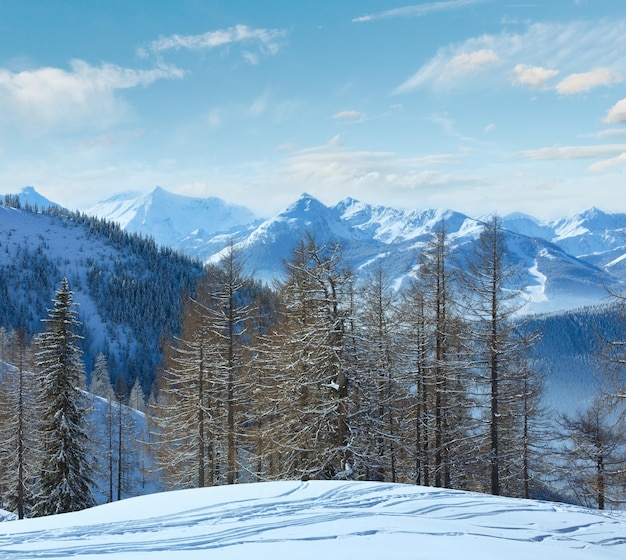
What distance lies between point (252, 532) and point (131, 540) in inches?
76.4

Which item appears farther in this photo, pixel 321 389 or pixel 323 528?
pixel 321 389

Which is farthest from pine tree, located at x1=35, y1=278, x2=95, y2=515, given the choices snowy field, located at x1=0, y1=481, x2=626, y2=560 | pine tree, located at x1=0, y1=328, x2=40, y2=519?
snowy field, located at x1=0, y1=481, x2=626, y2=560

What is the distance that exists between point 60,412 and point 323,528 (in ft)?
58.7

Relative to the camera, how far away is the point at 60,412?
70.0 ft

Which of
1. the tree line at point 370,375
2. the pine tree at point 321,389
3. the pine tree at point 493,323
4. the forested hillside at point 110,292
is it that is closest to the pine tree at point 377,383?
the tree line at point 370,375

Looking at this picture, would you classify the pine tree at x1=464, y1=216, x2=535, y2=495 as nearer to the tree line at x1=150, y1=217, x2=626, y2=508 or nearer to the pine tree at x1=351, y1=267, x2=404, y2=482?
the tree line at x1=150, y1=217, x2=626, y2=508

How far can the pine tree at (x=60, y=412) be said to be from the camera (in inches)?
838

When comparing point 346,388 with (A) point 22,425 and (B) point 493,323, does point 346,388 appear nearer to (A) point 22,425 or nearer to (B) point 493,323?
(B) point 493,323

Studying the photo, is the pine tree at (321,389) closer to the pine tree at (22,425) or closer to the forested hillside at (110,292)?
the pine tree at (22,425)

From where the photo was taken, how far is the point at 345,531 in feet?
25.1

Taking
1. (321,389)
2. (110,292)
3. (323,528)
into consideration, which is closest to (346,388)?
(321,389)

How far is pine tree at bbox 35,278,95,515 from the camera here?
838 inches

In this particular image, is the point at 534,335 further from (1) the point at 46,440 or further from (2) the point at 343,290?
(1) the point at 46,440

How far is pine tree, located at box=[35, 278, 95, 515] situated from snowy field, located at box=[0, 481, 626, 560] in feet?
41.9
